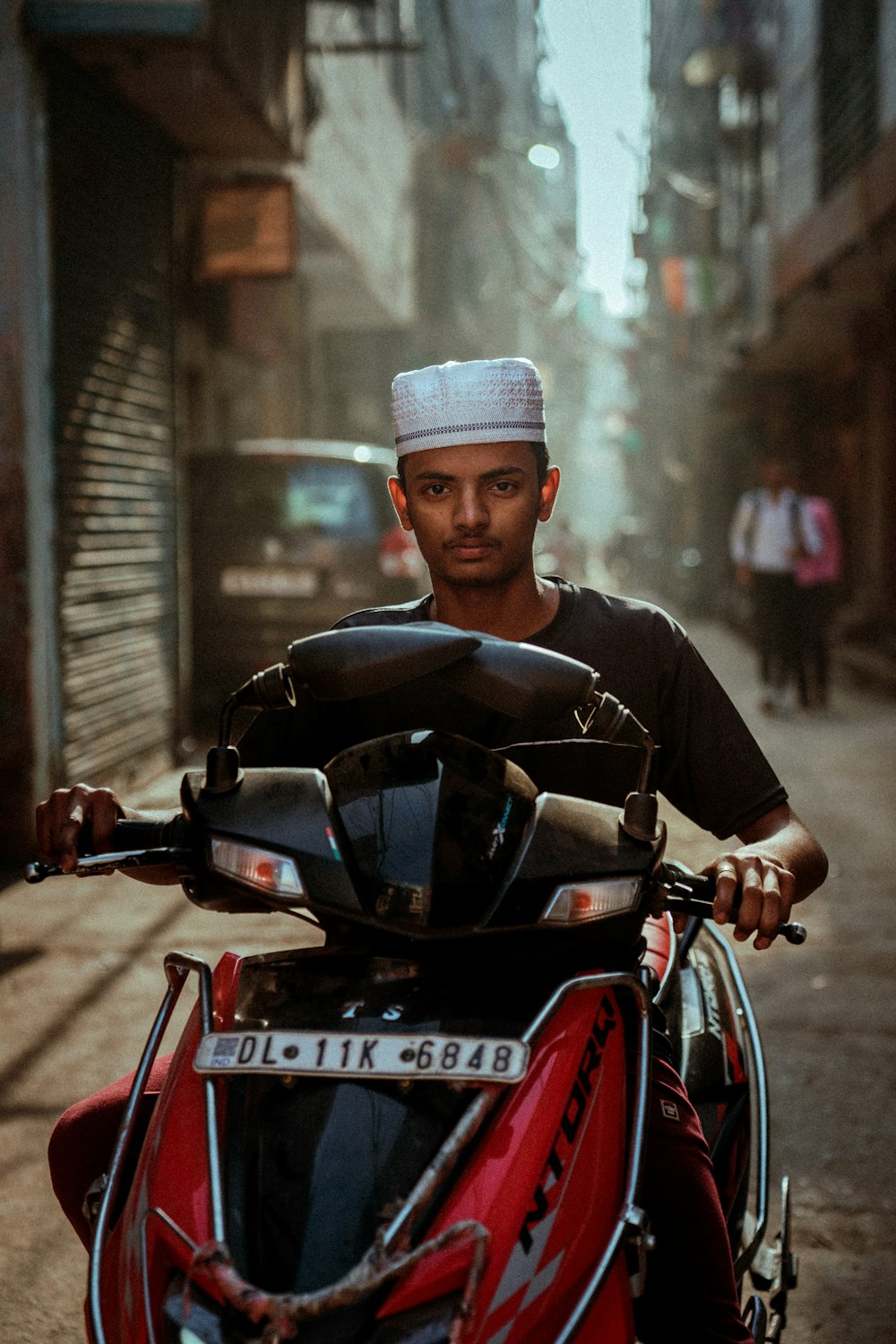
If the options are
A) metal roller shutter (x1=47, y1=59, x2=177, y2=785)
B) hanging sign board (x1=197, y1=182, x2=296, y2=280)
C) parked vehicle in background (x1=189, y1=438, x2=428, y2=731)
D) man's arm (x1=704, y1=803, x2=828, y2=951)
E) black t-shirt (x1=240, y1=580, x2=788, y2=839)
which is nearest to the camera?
man's arm (x1=704, y1=803, x2=828, y2=951)

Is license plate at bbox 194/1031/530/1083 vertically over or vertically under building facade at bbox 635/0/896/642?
under

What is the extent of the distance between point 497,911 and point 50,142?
6509 mm

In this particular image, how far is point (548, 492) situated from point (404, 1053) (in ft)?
3.92

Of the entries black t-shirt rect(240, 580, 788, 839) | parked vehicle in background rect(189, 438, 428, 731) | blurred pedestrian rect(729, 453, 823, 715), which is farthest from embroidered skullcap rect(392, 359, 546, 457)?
blurred pedestrian rect(729, 453, 823, 715)

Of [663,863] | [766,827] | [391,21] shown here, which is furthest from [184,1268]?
[391,21]

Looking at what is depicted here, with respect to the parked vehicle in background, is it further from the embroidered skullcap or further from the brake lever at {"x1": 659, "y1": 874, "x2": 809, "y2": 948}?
the brake lever at {"x1": 659, "y1": 874, "x2": 809, "y2": 948}

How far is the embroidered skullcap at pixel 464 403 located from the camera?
2215mm

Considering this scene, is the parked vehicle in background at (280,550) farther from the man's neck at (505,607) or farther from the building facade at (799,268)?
the man's neck at (505,607)

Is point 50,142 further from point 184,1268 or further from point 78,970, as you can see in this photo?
point 184,1268

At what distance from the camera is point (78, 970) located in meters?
5.12

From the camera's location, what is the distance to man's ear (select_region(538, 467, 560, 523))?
2.40 metres

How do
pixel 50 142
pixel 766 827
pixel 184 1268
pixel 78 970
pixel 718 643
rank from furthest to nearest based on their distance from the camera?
pixel 718 643 → pixel 50 142 → pixel 78 970 → pixel 766 827 → pixel 184 1268

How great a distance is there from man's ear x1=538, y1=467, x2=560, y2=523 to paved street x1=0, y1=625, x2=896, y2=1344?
5.55ft

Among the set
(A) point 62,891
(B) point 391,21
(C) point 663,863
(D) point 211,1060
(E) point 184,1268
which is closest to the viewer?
(E) point 184,1268
